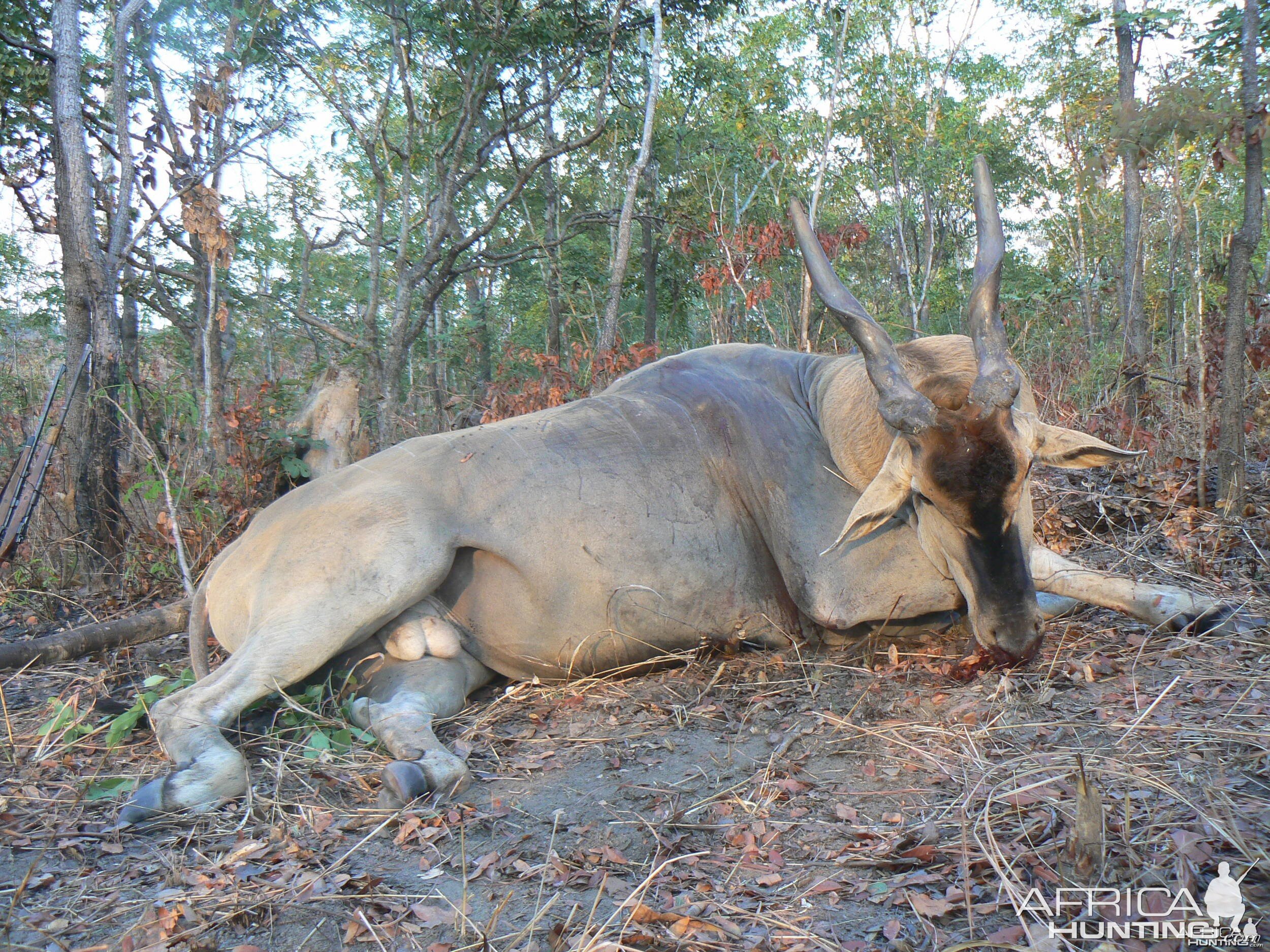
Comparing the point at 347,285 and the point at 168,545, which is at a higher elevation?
the point at 347,285

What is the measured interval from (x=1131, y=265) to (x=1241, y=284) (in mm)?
9136

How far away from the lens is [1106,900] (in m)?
1.84

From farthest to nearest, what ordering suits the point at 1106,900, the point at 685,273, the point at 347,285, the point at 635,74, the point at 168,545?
1. the point at 347,285
2. the point at 685,273
3. the point at 635,74
4. the point at 168,545
5. the point at 1106,900

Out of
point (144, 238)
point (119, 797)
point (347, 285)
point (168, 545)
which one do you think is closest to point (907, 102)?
point (347, 285)

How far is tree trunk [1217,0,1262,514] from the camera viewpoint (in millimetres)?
4543

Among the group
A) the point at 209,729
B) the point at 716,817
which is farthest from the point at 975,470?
the point at 209,729

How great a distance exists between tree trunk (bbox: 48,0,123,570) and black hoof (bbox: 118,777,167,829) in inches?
156

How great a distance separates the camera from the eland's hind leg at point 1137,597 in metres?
3.74

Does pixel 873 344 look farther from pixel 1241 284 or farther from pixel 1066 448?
pixel 1241 284

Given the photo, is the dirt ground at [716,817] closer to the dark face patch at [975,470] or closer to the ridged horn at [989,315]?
the dark face patch at [975,470]

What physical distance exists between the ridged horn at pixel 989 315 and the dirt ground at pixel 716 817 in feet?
3.62

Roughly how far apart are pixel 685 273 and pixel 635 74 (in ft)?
13.2

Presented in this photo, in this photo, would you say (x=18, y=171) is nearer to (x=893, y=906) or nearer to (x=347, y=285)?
(x=893, y=906)

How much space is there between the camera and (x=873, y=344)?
3623mm
